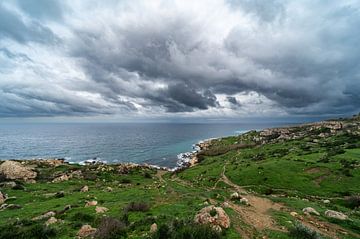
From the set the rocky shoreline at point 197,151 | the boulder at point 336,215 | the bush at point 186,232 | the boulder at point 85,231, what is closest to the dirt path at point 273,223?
the boulder at point 336,215

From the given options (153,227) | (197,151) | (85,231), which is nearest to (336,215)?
(153,227)

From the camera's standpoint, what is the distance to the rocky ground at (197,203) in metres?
16.6

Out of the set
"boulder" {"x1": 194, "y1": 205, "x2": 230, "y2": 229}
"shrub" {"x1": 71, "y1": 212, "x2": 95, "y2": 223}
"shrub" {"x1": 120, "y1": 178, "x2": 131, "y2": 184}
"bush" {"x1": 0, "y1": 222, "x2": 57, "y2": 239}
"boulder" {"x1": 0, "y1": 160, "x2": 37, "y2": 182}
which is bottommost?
"shrub" {"x1": 120, "y1": 178, "x2": 131, "y2": 184}

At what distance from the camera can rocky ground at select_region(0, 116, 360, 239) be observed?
54.3 ft

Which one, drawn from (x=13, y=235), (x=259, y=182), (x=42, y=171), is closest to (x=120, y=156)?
(x=42, y=171)

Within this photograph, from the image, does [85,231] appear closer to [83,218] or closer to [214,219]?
[83,218]

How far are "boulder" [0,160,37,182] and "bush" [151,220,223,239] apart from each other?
51.5m

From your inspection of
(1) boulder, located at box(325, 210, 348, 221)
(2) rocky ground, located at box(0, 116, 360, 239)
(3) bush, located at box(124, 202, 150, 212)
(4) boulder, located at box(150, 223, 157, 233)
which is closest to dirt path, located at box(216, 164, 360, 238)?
(2) rocky ground, located at box(0, 116, 360, 239)

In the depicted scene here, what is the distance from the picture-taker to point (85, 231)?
16688 mm

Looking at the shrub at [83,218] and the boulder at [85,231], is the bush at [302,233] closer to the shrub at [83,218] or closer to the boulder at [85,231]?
the boulder at [85,231]

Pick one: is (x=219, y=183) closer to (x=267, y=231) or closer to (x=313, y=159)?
(x=313, y=159)

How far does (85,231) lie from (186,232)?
8.15 meters

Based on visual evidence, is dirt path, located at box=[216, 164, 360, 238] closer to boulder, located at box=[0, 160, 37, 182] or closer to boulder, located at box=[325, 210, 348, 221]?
boulder, located at box=[325, 210, 348, 221]

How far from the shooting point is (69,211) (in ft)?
78.0
